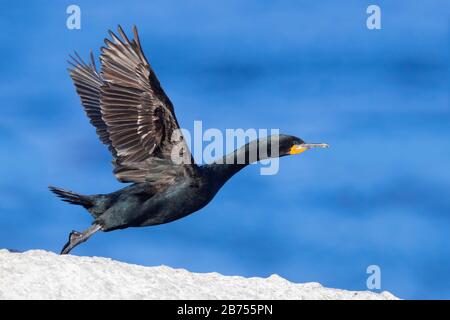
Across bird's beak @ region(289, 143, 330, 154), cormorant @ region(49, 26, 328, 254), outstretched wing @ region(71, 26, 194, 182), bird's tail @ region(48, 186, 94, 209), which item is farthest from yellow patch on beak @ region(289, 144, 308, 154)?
bird's tail @ region(48, 186, 94, 209)

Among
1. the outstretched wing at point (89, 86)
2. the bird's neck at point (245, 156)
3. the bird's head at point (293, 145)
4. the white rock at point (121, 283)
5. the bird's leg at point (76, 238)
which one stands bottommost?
the white rock at point (121, 283)

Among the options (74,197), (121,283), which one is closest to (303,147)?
(74,197)

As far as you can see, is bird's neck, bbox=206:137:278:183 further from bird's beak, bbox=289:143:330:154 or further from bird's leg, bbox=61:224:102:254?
bird's leg, bbox=61:224:102:254

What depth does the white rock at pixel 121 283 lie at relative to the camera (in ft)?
25.4

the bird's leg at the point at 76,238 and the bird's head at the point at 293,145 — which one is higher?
the bird's head at the point at 293,145

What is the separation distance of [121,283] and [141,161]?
10.1ft

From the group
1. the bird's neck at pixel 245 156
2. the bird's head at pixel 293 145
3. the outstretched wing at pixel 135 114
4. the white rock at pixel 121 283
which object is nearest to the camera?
the white rock at pixel 121 283

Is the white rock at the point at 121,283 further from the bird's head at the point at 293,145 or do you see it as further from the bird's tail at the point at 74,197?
the bird's head at the point at 293,145

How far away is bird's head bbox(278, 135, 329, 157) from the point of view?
11.4 meters

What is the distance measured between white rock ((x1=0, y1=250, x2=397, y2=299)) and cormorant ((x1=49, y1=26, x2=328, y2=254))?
1.89 metres

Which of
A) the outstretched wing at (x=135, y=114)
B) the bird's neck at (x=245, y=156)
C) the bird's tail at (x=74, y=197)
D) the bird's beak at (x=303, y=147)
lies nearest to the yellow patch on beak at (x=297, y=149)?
the bird's beak at (x=303, y=147)
